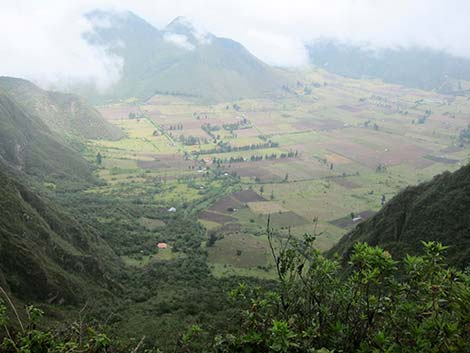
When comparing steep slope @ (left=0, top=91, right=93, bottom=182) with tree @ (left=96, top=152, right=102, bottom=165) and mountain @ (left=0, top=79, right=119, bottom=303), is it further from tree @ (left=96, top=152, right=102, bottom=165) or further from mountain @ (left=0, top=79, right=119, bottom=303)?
mountain @ (left=0, top=79, right=119, bottom=303)

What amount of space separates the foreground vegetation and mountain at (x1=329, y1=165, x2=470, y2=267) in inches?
1630

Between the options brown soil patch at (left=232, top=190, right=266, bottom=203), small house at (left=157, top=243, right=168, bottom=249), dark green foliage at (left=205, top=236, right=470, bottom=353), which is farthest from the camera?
brown soil patch at (left=232, top=190, right=266, bottom=203)

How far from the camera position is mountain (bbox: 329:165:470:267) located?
53850mm

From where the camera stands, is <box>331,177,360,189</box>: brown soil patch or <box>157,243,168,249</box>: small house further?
<box>331,177,360,189</box>: brown soil patch

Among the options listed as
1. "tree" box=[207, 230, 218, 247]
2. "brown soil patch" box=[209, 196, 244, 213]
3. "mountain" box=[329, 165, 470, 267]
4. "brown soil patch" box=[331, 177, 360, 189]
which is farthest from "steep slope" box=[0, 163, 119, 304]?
"brown soil patch" box=[331, 177, 360, 189]

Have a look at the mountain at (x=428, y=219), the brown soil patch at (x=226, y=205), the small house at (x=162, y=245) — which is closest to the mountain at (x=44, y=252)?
the small house at (x=162, y=245)

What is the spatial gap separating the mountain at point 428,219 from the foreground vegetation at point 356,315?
4140cm

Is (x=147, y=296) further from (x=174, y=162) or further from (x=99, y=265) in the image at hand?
(x=174, y=162)

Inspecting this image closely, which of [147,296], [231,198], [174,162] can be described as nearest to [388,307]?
[147,296]

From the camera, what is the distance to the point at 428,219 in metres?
59.8

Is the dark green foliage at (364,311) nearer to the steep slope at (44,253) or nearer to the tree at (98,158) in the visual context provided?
the steep slope at (44,253)

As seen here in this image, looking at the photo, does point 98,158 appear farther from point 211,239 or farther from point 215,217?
point 211,239

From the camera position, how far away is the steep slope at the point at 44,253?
53062mm

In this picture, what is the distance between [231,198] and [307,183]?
3569 cm
